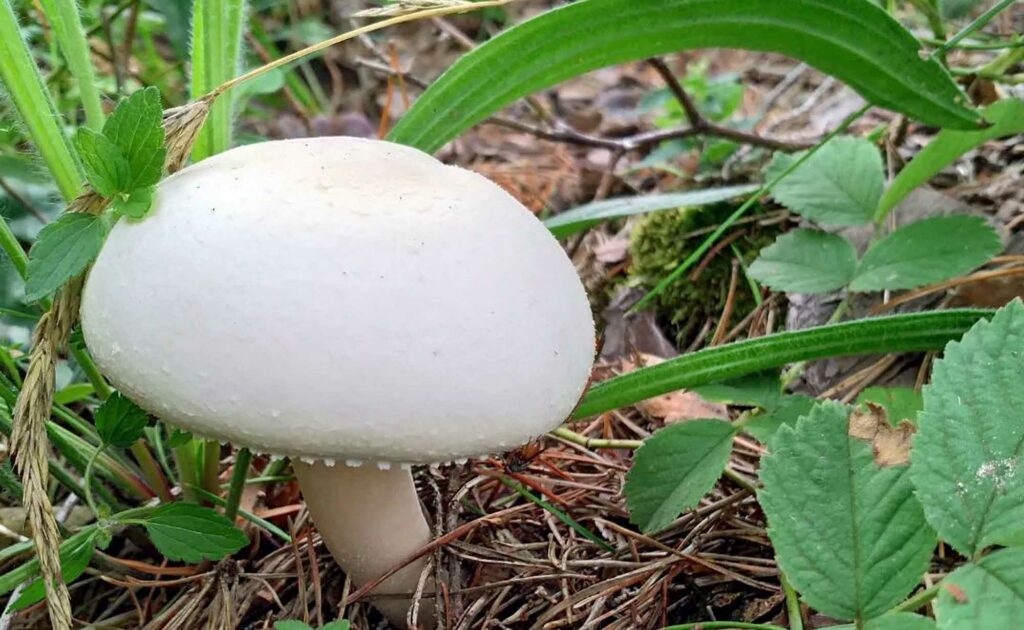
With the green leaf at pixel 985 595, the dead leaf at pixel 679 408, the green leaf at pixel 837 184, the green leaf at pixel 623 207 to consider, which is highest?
the green leaf at pixel 985 595

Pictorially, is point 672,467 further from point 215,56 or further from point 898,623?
point 215,56

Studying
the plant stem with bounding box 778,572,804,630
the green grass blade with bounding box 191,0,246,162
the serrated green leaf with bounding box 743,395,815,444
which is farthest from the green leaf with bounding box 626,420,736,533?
the green grass blade with bounding box 191,0,246,162

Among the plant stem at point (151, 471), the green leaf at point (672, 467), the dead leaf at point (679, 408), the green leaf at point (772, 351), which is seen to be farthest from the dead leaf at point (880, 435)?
the plant stem at point (151, 471)

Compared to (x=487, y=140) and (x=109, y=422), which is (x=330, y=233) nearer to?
(x=109, y=422)

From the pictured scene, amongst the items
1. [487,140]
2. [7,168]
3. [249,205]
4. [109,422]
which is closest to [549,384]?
[249,205]

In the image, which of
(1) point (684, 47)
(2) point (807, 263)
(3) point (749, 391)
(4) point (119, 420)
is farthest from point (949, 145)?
(4) point (119, 420)

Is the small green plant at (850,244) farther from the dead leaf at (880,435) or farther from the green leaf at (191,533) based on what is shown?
the green leaf at (191,533)
